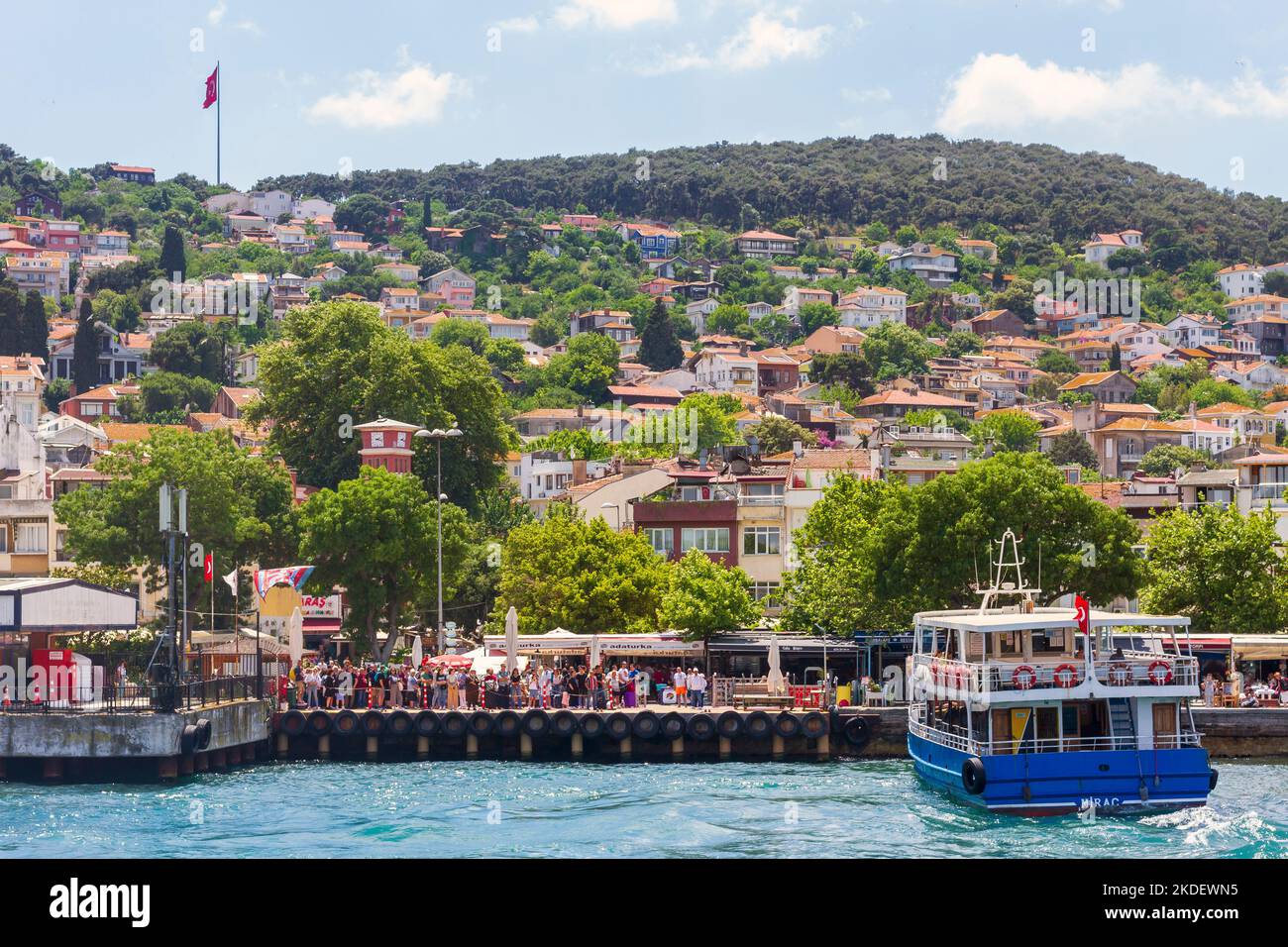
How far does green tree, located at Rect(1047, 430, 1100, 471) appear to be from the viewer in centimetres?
12706

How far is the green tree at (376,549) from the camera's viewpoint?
187 ft

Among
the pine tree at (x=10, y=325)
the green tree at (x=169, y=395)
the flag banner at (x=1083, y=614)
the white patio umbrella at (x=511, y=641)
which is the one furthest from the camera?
the pine tree at (x=10, y=325)

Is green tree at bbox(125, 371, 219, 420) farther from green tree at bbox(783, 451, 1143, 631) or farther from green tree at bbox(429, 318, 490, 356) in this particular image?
green tree at bbox(783, 451, 1143, 631)

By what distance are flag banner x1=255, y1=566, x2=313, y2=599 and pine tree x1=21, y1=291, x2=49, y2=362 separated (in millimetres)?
109413

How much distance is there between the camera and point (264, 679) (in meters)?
45.5

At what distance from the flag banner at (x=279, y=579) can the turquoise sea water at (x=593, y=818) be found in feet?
26.1

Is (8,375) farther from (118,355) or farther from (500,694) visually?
(500,694)

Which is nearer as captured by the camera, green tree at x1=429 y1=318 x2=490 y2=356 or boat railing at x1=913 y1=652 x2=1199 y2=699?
boat railing at x1=913 y1=652 x2=1199 y2=699

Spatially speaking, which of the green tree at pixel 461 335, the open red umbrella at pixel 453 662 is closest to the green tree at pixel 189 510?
the open red umbrella at pixel 453 662

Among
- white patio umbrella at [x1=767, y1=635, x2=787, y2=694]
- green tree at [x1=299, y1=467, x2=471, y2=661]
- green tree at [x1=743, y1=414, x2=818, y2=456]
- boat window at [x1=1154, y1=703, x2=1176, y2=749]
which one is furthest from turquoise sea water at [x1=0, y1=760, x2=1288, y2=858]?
green tree at [x1=743, y1=414, x2=818, y2=456]

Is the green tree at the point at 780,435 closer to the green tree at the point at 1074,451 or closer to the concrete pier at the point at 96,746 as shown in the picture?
the green tree at the point at 1074,451

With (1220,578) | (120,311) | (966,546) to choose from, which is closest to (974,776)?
(966,546)
